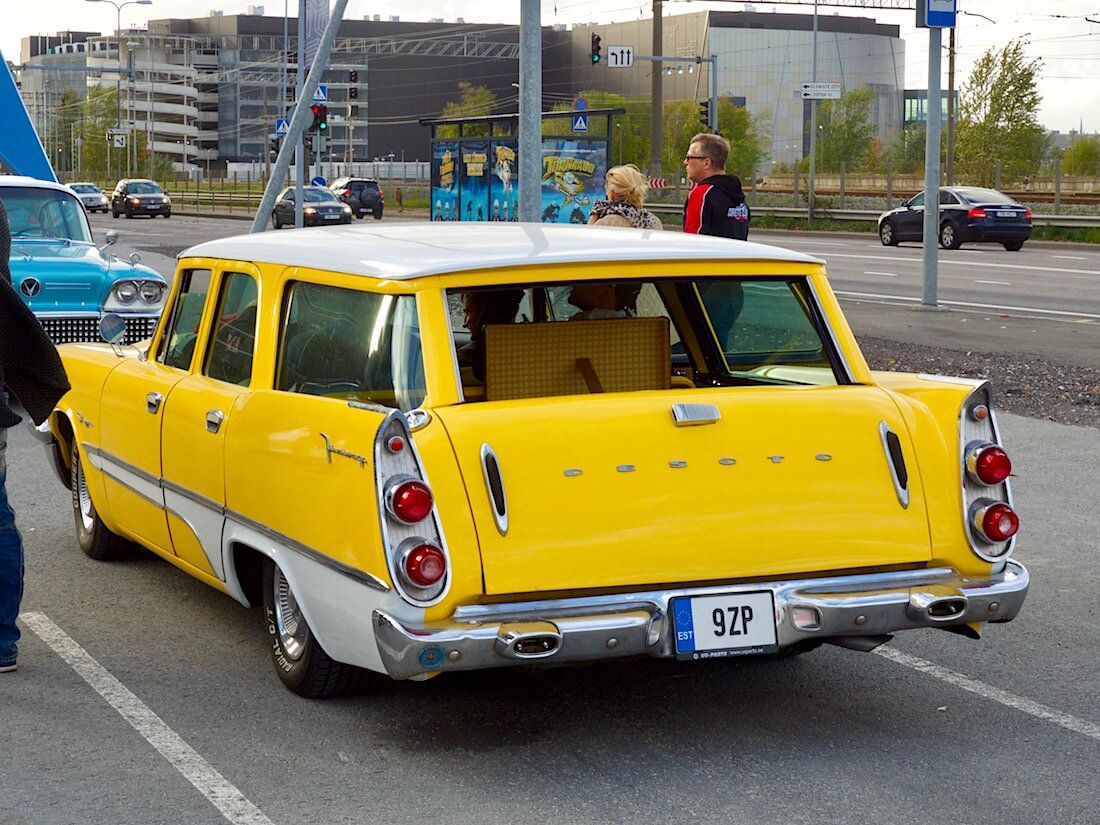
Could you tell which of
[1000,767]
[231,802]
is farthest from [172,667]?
[1000,767]

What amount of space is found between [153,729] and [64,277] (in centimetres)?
851

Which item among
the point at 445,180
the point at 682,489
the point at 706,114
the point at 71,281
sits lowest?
the point at 682,489

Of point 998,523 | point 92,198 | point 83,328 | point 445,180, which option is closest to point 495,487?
point 998,523

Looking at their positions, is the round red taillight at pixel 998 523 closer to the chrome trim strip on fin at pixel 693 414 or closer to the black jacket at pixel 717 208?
the chrome trim strip on fin at pixel 693 414

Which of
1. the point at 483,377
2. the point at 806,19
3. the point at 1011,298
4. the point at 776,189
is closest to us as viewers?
the point at 483,377

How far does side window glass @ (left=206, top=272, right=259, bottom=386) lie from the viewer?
5742 mm

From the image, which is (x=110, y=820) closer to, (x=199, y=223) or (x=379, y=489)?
(x=379, y=489)

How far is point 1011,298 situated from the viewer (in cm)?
2316

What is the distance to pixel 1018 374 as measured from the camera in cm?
1446

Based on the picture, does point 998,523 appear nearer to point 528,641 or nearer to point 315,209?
point 528,641

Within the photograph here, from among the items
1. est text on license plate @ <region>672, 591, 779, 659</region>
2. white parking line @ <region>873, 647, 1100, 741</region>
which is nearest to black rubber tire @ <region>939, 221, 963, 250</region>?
white parking line @ <region>873, 647, 1100, 741</region>

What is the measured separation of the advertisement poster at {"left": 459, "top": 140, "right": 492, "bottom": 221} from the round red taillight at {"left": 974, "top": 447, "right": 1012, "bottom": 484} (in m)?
22.2

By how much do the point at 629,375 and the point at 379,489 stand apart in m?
1.40

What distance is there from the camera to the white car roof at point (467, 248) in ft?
16.6
